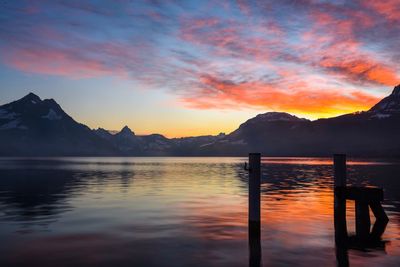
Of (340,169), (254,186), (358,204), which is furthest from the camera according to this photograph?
(340,169)

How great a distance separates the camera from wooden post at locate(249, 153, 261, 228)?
18656 mm

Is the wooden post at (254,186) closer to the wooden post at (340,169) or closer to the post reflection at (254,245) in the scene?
the post reflection at (254,245)

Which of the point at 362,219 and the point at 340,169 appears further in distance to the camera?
the point at 340,169

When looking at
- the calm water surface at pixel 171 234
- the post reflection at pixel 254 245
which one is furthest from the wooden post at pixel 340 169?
the post reflection at pixel 254 245

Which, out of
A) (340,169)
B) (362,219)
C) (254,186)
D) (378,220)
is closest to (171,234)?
(254,186)

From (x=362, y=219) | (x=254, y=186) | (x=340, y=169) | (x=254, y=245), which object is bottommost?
(x=254, y=245)

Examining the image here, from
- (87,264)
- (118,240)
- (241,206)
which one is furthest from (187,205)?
(87,264)

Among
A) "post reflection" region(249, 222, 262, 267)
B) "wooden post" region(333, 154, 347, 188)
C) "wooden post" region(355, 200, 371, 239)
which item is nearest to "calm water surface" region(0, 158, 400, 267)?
"post reflection" region(249, 222, 262, 267)

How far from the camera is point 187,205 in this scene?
32750mm

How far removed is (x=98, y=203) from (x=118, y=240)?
1589 centimetres

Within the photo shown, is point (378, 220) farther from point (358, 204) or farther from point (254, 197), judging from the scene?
point (254, 197)

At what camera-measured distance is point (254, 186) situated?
1866 centimetres

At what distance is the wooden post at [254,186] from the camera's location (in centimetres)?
1866

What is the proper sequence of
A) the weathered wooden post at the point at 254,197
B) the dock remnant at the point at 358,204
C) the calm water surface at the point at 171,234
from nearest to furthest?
1. the calm water surface at the point at 171,234
2. the weathered wooden post at the point at 254,197
3. the dock remnant at the point at 358,204
